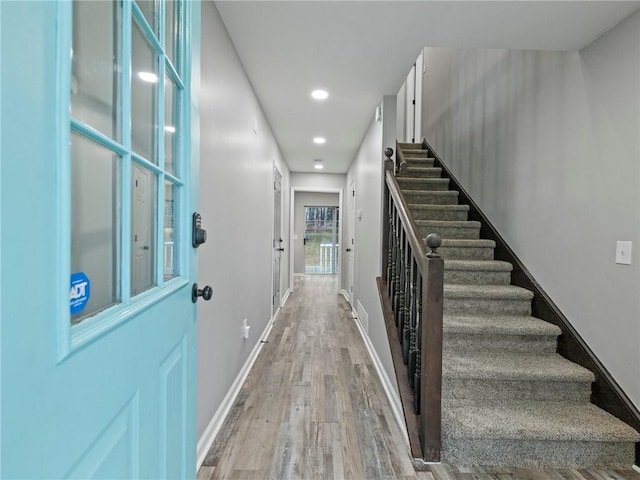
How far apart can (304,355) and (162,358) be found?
2.47m

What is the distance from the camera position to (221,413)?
2.02 metres

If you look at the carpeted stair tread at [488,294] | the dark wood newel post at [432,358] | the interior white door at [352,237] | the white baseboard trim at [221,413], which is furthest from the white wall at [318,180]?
the dark wood newel post at [432,358]

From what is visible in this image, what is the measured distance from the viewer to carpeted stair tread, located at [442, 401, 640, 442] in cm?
167

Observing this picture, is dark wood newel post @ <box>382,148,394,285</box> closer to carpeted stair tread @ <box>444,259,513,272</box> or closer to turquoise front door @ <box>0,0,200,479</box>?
carpeted stair tread @ <box>444,259,513,272</box>

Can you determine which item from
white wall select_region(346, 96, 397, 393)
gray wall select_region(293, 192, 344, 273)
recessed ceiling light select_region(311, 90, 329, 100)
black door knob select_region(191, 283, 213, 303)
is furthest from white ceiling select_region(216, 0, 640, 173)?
gray wall select_region(293, 192, 344, 273)

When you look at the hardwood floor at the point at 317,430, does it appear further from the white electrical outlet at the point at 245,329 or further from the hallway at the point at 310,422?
the white electrical outlet at the point at 245,329

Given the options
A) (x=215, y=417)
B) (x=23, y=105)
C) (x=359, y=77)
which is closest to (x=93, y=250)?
(x=23, y=105)

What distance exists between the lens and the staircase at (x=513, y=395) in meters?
1.69

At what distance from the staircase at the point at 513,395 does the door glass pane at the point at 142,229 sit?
1.63 m

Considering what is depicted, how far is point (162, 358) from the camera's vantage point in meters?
0.86

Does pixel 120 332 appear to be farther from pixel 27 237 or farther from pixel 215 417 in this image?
pixel 215 417

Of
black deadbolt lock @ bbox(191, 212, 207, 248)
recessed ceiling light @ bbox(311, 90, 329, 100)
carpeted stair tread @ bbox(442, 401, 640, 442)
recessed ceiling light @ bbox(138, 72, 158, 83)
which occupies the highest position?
recessed ceiling light @ bbox(311, 90, 329, 100)

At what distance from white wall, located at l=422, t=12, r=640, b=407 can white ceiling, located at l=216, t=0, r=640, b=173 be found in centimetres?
26

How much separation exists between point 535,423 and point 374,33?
2.28 metres
